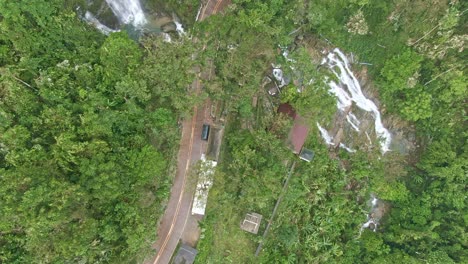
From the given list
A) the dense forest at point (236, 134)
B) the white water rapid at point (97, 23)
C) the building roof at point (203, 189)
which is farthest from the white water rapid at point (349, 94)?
the white water rapid at point (97, 23)

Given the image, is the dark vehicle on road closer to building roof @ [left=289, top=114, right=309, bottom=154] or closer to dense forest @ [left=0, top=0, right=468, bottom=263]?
dense forest @ [left=0, top=0, right=468, bottom=263]

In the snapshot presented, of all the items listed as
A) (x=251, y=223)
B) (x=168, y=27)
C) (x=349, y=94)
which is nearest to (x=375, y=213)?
(x=349, y=94)

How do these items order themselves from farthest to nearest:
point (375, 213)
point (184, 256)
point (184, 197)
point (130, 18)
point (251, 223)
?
point (375, 213)
point (251, 223)
point (130, 18)
point (184, 197)
point (184, 256)

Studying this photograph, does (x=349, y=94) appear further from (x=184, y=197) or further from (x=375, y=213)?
(x=184, y=197)

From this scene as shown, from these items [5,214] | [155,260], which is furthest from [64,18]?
[155,260]

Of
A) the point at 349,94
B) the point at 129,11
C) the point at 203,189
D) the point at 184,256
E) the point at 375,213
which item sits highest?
the point at 349,94

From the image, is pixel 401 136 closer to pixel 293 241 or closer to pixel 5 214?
pixel 293 241
